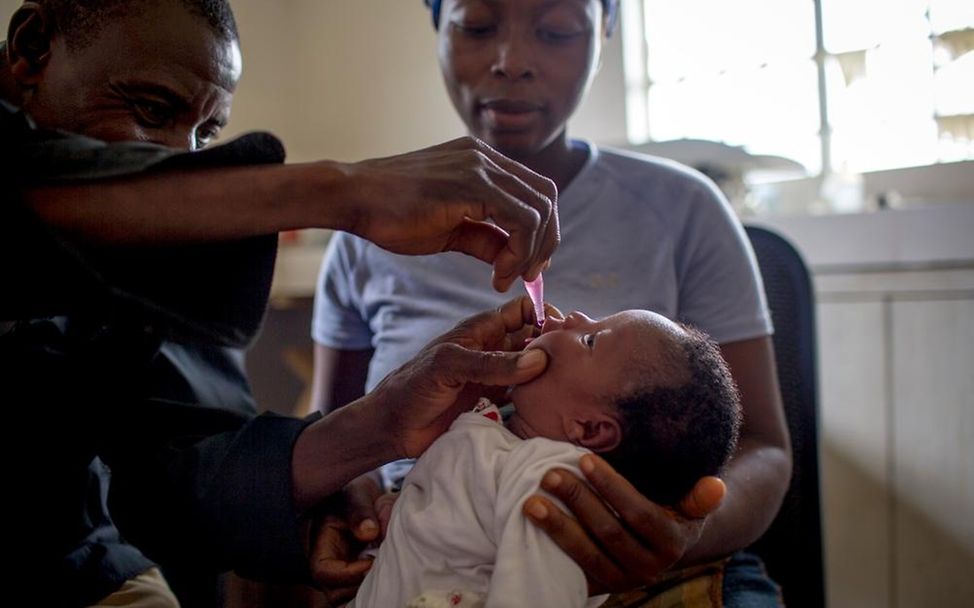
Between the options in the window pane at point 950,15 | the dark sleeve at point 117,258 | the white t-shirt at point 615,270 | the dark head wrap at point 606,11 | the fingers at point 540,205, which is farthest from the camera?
the window pane at point 950,15

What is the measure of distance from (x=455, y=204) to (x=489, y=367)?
0.68 feet

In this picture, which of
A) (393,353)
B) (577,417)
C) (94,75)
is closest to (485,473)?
(577,417)

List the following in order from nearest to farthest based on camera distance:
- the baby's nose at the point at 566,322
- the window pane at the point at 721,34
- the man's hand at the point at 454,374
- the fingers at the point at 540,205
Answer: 1. the fingers at the point at 540,205
2. the man's hand at the point at 454,374
3. the baby's nose at the point at 566,322
4. the window pane at the point at 721,34

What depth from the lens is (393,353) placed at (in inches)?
43.7

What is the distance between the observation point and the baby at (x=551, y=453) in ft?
2.30

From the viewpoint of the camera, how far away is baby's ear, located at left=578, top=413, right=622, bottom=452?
79cm

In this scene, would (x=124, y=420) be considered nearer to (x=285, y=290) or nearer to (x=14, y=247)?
(x=14, y=247)

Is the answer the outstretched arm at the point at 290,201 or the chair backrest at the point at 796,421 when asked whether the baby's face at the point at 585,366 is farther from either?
the chair backrest at the point at 796,421

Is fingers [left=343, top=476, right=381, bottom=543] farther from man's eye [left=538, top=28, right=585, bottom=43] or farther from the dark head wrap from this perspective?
the dark head wrap

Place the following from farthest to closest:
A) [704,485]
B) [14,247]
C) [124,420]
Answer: [124,420]
[704,485]
[14,247]

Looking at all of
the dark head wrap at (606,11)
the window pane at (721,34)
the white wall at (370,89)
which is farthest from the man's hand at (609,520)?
the window pane at (721,34)

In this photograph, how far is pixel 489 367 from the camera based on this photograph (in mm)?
754

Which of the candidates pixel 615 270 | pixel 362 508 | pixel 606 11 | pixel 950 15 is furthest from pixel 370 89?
pixel 362 508

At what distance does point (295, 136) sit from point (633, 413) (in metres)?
2.45
